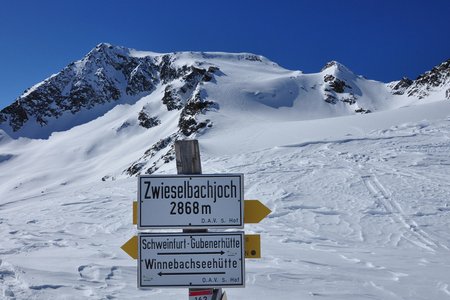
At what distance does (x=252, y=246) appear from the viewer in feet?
10.8

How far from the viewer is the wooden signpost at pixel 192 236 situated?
10.5 ft

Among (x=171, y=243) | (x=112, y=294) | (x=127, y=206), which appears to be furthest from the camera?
(x=127, y=206)

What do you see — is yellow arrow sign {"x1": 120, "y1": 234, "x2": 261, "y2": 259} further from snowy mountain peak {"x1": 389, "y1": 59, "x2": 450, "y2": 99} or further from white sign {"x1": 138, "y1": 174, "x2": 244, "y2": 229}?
snowy mountain peak {"x1": 389, "y1": 59, "x2": 450, "y2": 99}

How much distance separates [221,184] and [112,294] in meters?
2.96

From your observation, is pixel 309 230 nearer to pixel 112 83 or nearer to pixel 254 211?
pixel 254 211

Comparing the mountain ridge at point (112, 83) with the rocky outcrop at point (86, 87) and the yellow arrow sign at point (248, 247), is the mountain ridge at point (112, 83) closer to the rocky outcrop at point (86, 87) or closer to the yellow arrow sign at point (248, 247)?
the rocky outcrop at point (86, 87)

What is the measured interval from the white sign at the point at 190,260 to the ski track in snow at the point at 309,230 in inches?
91.1

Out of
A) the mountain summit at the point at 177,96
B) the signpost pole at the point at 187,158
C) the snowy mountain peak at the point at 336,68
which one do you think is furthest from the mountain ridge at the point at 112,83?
the signpost pole at the point at 187,158

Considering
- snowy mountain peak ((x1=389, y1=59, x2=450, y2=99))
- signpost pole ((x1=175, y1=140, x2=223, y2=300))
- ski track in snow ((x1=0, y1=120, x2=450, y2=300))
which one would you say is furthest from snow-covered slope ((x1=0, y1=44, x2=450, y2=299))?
snowy mountain peak ((x1=389, y1=59, x2=450, y2=99))

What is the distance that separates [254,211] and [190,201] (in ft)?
1.70

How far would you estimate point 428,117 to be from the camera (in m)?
30.3

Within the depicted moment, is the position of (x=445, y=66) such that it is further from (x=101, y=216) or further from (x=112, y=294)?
(x=112, y=294)

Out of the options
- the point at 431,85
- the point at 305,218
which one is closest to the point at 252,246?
the point at 305,218

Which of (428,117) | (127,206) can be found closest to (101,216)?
(127,206)
